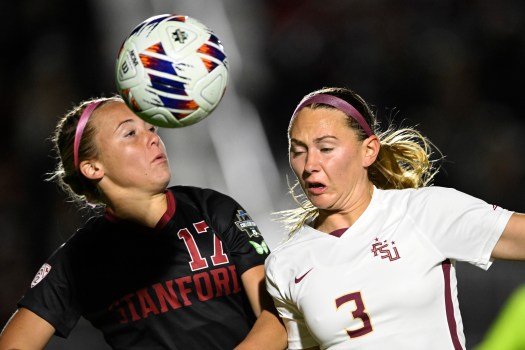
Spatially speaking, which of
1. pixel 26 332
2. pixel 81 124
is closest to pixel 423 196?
pixel 81 124

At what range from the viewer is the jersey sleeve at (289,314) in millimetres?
3135

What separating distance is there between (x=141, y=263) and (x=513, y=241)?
149 cm

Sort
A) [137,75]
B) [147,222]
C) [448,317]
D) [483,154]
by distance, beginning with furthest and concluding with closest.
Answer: [483,154] → [147,222] → [137,75] → [448,317]

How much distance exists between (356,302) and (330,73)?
3.93 meters

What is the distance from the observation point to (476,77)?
6.50 m

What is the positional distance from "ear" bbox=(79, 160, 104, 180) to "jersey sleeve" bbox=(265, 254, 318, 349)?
0.84 meters

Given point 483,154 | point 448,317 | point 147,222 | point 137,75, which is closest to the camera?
point 448,317

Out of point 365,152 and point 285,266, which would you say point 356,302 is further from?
point 365,152


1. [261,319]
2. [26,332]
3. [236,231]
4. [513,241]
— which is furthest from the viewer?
[236,231]

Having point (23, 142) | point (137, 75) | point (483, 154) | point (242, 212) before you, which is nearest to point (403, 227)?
point (242, 212)

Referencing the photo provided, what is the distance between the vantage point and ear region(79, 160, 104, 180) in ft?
11.6

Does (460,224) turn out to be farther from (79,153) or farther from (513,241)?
(79,153)

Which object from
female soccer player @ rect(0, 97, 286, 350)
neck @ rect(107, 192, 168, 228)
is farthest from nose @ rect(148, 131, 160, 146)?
neck @ rect(107, 192, 168, 228)

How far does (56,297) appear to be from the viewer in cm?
345
